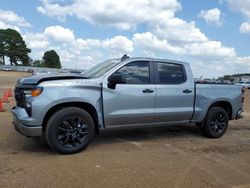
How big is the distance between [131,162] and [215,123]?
10.1ft

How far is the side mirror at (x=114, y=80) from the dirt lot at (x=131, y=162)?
1249mm

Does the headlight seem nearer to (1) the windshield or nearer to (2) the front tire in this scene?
(2) the front tire

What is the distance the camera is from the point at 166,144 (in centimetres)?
649

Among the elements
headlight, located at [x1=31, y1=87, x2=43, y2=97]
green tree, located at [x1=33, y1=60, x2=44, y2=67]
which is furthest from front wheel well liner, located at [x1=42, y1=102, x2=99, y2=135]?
green tree, located at [x1=33, y1=60, x2=44, y2=67]

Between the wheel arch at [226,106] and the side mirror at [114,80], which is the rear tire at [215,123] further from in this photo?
the side mirror at [114,80]

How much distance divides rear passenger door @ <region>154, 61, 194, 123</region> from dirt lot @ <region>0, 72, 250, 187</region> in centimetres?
62

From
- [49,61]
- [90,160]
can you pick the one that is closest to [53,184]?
[90,160]

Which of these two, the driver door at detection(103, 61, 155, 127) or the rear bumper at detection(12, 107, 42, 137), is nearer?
the rear bumper at detection(12, 107, 42, 137)

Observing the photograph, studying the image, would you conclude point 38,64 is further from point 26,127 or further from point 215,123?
point 26,127

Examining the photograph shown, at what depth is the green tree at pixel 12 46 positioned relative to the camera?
10288 cm

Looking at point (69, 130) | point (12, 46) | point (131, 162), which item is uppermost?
point (12, 46)

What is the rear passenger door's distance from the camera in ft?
21.1

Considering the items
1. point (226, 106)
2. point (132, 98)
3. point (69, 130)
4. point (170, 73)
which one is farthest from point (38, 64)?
point (69, 130)

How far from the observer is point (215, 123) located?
7359 mm
